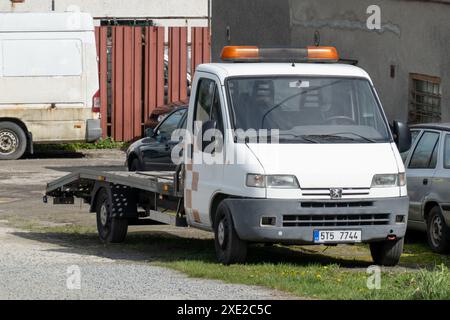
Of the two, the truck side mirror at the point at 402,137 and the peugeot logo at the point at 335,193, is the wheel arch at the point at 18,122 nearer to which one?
the truck side mirror at the point at 402,137

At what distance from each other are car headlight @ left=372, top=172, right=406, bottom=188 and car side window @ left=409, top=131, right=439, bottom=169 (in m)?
2.44

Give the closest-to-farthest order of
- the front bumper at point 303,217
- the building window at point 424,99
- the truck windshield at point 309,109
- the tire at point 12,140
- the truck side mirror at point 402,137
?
the front bumper at point 303,217
the truck windshield at point 309,109
the truck side mirror at point 402,137
the building window at point 424,99
the tire at point 12,140

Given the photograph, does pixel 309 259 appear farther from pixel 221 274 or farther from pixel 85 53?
pixel 85 53

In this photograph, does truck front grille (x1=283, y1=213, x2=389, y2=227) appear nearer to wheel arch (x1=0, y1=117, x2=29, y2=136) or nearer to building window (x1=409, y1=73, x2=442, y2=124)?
building window (x1=409, y1=73, x2=442, y2=124)

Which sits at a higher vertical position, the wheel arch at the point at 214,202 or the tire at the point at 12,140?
the wheel arch at the point at 214,202

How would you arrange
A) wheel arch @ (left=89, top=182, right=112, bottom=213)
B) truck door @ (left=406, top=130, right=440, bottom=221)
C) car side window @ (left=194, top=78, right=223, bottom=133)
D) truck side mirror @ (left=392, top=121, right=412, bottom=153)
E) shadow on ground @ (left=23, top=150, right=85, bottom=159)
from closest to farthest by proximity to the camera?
1. car side window @ (left=194, top=78, right=223, bottom=133)
2. truck side mirror @ (left=392, top=121, right=412, bottom=153)
3. truck door @ (left=406, top=130, right=440, bottom=221)
4. wheel arch @ (left=89, top=182, right=112, bottom=213)
5. shadow on ground @ (left=23, top=150, right=85, bottom=159)

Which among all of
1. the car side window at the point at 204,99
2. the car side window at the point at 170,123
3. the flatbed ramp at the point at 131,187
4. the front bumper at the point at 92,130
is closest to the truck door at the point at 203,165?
the car side window at the point at 204,99

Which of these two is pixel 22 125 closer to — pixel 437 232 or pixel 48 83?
pixel 48 83

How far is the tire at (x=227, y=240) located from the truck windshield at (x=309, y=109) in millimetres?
915

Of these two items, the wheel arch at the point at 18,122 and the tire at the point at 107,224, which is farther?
the wheel arch at the point at 18,122

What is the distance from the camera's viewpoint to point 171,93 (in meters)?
32.0

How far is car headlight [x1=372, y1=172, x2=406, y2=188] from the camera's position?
13.9m

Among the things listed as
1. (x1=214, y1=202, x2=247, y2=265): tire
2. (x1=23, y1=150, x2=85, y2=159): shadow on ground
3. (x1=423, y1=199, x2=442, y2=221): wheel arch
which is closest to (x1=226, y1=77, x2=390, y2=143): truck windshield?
(x1=214, y1=202, x2=247, y2=265): tire

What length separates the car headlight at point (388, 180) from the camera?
547 inches
